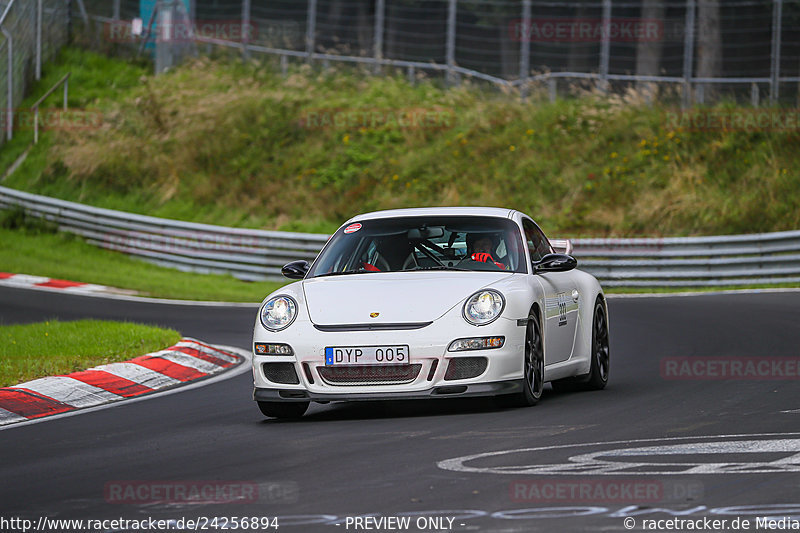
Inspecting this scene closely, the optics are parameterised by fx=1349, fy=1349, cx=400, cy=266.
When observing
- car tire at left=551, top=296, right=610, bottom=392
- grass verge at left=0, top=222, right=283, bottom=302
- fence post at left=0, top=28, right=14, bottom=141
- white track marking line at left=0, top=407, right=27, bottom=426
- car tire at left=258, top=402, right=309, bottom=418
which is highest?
fence post at left=0, top=28, right=14, bottom=141

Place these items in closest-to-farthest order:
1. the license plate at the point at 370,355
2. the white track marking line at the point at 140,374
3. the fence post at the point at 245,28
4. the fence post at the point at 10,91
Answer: the license plate at the point at 370,355 < the white track marking line at the point at 140,374 < the fence post at the point at 10,91 < the fence post at the point at 245,28

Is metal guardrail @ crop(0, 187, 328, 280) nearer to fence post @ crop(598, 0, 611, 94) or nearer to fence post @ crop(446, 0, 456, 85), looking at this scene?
fence post @ crop(598, 0, 611, 94)

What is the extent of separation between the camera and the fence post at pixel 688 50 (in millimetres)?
26141

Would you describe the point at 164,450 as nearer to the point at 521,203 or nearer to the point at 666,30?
the point at 521,203

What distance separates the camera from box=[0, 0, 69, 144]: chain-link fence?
32.4m

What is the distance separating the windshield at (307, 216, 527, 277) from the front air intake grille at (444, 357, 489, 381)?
104 cm

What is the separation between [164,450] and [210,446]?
0.26m

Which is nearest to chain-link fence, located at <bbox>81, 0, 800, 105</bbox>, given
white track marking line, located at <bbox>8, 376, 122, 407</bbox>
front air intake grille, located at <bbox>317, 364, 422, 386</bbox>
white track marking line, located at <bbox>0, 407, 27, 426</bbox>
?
white track marking line, located at <bbox>8, 376, 122, 407</bbox>

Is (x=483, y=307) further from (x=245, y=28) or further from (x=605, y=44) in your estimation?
(x=245, y=28)

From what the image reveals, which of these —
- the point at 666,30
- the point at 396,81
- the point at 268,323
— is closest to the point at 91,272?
the point at 396,81

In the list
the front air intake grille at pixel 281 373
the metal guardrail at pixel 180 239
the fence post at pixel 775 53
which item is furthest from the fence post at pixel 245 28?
the front air intake grille at pixel 281 373

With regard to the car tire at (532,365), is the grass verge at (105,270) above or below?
below

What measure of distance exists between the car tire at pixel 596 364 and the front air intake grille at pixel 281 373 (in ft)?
7.87

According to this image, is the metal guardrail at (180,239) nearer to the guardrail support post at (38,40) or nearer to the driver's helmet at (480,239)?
the guardrail support post at (38,40)
